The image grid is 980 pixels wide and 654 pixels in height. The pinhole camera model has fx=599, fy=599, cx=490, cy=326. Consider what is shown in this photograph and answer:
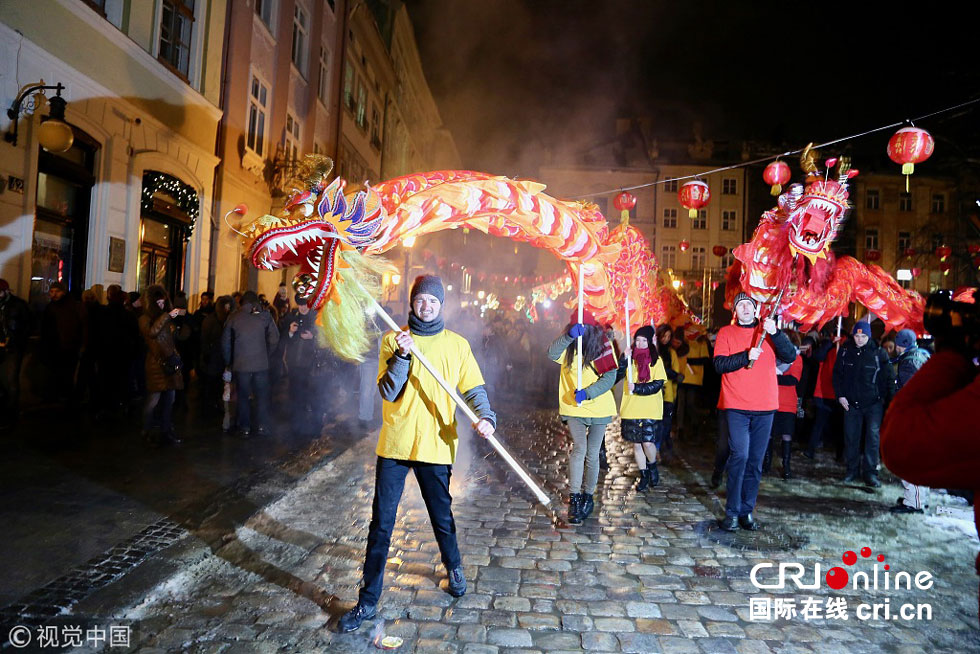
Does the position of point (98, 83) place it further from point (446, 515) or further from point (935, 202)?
point (935, 202)

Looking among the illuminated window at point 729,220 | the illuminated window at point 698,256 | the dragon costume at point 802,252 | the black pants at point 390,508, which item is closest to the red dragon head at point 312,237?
the black pants at point 390,508

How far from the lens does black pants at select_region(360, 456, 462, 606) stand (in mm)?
3488

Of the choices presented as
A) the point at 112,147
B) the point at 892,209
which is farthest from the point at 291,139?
the point at 892,209

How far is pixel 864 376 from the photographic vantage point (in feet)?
23.7

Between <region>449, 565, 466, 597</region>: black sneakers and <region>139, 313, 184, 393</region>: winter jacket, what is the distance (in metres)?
5.07

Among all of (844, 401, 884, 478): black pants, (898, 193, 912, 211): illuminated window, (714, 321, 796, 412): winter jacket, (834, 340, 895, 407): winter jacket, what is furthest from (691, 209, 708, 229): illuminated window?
(714, 321, 796, 412): winter jacket

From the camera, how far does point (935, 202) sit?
1644 inches

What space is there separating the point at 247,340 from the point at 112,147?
4.75 m

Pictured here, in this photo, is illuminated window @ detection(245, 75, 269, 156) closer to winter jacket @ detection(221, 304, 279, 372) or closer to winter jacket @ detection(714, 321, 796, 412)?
winter jacket @ detection(221, 304, 279, 372)

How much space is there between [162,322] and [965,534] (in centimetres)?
878

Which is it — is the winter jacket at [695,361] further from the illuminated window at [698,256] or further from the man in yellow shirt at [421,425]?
the illuminated window at [698,256]

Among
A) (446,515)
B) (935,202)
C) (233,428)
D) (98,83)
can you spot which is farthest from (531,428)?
(935,202)

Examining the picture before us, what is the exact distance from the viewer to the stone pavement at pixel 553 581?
3357mm

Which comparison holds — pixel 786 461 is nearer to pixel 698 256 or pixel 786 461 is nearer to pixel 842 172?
pixel 842 172
